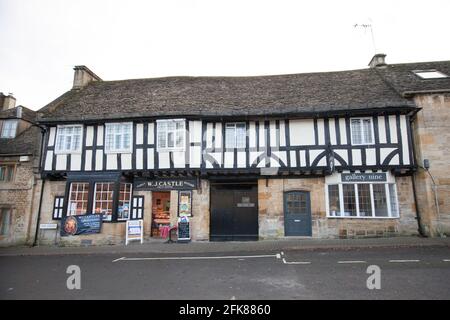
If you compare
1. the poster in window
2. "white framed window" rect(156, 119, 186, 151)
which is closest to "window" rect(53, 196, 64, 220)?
"white framed window" rect(156, 119, 186, 151)

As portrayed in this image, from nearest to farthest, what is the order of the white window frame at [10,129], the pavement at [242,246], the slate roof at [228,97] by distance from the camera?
the pavement at [242,246] < the slate roof at [228,97] < the white window frame at [10,129]

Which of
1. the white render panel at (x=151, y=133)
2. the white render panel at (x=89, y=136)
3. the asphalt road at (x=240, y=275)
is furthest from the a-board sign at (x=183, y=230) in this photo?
the white render panel at (x=89, y=136)

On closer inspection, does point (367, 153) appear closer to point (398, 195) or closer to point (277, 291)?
point (398, 195)

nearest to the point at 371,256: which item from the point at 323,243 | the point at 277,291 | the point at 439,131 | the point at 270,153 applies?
the point at 323,243

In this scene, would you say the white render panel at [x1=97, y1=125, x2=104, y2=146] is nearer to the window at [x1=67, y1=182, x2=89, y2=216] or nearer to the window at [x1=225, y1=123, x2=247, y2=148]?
the window at [x1=67, y1=182, x2=89, y2=216]

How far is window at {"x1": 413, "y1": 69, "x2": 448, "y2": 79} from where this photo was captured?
13.1m

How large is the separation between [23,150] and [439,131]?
19.2 meters

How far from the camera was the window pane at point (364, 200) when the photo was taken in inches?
465

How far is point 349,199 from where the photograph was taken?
12.0 meters

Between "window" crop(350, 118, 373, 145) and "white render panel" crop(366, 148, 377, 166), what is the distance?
0.41m

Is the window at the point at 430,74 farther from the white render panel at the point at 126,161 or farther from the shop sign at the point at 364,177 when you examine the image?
the white render panel at the point at 126,161

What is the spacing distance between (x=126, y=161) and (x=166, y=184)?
2.14 m

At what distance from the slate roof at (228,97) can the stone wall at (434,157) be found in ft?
3.59

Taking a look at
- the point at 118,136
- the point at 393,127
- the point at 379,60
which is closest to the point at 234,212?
the point at 118,136
